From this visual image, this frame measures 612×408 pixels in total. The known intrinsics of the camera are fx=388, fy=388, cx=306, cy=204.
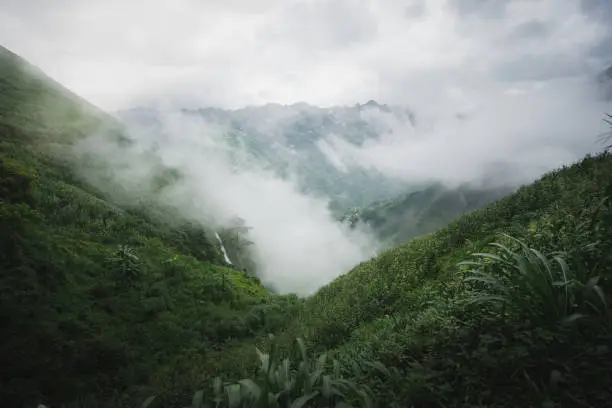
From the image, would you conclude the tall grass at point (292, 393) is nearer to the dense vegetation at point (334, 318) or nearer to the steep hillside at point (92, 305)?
the dense vegetation at point (334, 318)

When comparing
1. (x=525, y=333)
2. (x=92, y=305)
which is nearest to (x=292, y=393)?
(x=525, y=333)

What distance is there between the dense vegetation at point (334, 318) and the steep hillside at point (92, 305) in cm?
5

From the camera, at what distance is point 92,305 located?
11.3 metres

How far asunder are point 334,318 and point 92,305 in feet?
23.2

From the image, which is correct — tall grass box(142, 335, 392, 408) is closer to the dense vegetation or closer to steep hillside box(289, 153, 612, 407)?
the dense vegetation

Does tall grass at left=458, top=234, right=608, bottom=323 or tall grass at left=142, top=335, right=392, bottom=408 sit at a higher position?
tall grass at left=458, top=234, right=608, bottom=323

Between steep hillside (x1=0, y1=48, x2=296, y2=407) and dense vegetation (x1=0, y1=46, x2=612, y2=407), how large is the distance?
2.0 inches

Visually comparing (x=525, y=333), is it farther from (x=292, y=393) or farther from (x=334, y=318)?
(x=334, y=318)

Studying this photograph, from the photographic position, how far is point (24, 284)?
9438mm

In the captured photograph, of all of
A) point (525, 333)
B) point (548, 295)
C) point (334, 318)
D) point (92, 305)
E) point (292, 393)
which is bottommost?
point (292, 393)

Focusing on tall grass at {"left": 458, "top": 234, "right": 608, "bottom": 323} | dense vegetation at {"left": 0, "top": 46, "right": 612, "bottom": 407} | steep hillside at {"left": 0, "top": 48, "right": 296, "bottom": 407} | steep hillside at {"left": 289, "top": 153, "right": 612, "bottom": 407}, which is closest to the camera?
steep hillside at {"left": 289, "top": 153, "right": 612, "bottom": 407}

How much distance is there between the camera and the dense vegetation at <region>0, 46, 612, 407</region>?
355 centimetres

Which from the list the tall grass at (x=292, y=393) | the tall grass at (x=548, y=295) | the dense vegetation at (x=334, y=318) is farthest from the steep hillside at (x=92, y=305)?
the tall grass at (x=548, y=295)

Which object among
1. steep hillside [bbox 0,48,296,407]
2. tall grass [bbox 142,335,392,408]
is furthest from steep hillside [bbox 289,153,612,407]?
steep hillside [bbox 0,48,296,407]
